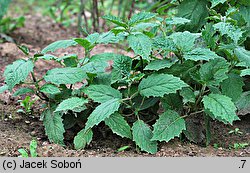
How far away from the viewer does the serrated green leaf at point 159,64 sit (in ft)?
7.34

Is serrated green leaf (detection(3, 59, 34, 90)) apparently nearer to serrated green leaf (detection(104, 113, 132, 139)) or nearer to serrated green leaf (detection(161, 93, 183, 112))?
serrated green leaf (detection(104, 113, 132, 139))

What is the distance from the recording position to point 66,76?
2.28 meters

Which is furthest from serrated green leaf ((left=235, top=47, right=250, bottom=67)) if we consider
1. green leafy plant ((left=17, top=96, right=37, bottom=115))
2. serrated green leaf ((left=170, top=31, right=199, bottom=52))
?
green leafy plant ((left=17, top=96, right=37, bottom=115))

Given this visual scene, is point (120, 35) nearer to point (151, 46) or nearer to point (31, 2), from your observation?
point (151, 46)

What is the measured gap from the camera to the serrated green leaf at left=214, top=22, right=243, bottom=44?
209cm

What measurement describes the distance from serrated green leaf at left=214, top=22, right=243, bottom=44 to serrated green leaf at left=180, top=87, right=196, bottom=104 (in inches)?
12.7

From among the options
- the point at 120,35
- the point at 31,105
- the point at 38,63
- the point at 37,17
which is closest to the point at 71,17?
the point at 37,17

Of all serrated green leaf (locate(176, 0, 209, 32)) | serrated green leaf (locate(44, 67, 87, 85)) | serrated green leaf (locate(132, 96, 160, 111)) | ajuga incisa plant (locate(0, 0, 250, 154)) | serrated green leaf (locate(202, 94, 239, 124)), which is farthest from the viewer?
serrated green leaf (locate(176, 0, 209, 32))

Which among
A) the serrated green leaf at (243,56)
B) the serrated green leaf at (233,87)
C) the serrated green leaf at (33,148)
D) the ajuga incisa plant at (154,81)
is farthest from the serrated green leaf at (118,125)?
the serrated green leaf at (243,56)

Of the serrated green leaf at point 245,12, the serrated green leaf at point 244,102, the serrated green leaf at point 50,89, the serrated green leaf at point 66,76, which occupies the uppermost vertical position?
the serrated green leaf at point 245,12

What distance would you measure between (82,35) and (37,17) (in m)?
1.10

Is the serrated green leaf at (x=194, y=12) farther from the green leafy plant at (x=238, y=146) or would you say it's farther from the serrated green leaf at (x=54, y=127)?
the serrated green leaf at (x=54, y=127)

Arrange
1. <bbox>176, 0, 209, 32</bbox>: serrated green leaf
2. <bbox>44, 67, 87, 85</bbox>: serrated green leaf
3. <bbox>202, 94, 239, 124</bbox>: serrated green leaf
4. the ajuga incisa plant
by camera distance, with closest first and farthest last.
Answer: <bbox>202, 94, 239, 124</bbox>: serrated green leaf < the ajuga incisa plant < <bbox>44, 67, 87, 85</bbox>: serrated green leaf < <bbox>176, 0, 209, 32</bbox>: serrated green leaf

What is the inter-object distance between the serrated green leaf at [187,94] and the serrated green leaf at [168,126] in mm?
95
